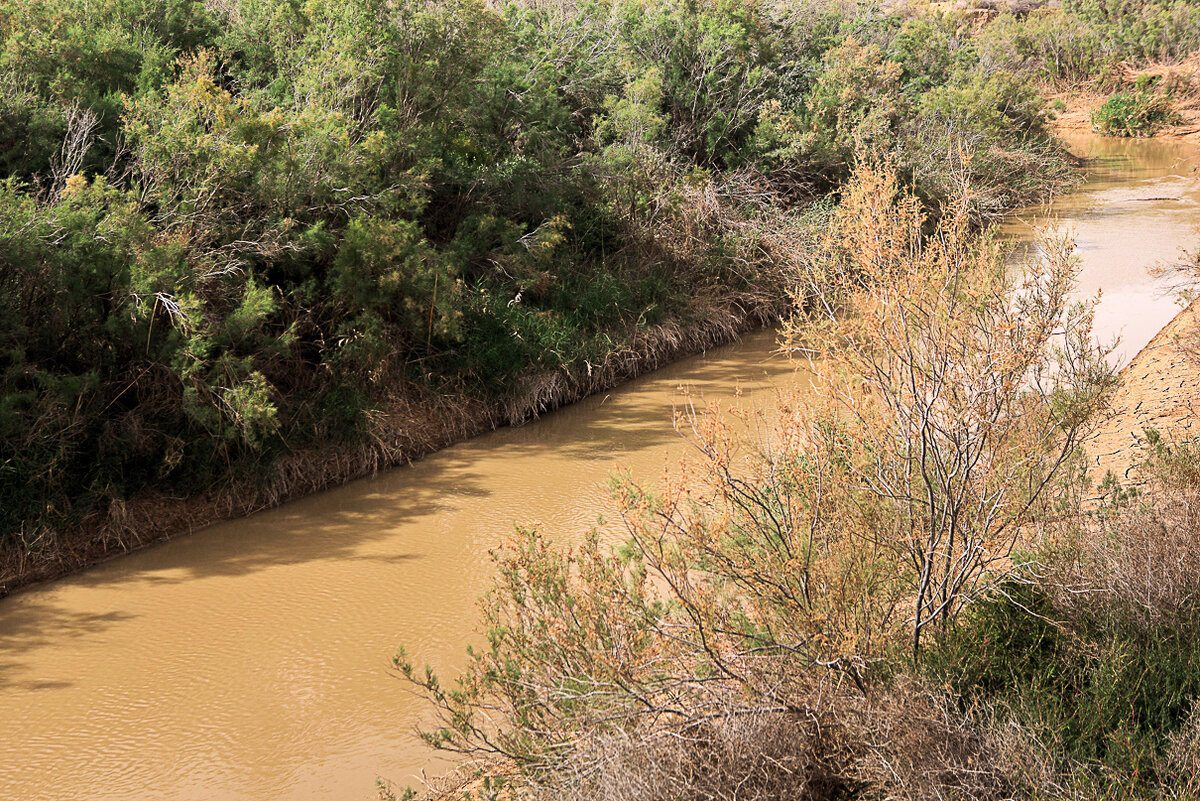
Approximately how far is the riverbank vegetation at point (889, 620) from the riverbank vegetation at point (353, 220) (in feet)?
10.2

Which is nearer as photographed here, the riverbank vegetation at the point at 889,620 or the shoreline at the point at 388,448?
the riverbank vegetation at the point at 889,620

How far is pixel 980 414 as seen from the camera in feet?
14.8

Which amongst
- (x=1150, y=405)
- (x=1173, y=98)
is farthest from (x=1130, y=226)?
(x=1173, y=98)

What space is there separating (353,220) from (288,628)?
182 inches

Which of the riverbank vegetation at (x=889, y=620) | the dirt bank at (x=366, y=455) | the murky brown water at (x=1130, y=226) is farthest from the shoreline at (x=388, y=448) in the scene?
the riverbank vegetation at (x=889, y=620)

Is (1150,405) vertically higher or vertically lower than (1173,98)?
lower

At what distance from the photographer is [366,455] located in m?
10.8

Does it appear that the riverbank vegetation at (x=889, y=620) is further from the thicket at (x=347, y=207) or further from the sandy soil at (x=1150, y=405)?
the sandy soil at (x=1150, y=405)

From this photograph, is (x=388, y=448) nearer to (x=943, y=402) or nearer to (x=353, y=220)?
(x=353, y=220)

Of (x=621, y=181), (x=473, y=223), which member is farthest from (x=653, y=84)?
(x=473, y=223)

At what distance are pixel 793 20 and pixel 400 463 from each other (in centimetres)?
1371

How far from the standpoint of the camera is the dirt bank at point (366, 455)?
881 centimetres

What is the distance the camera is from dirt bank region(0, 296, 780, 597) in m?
8.81

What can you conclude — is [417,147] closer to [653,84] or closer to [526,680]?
[653,84]
